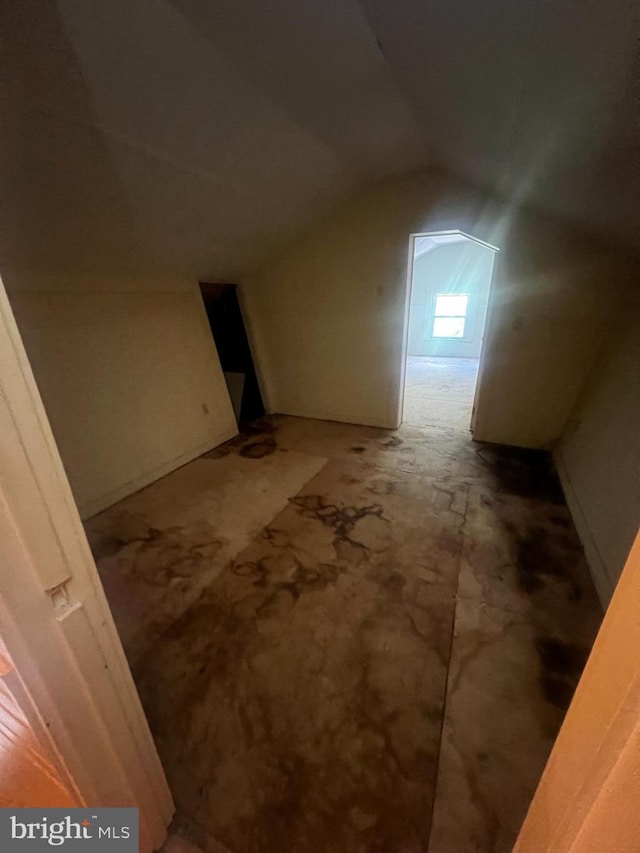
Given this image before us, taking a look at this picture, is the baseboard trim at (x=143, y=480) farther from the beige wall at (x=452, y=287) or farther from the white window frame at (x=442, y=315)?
the white window frame at (x=442, y=315)

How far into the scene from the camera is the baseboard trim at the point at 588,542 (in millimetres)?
1562

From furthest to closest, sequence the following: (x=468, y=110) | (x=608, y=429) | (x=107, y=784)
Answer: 1. (x=608, y=429)
2. (x=468, y=110)
3. (x=107, y=784)

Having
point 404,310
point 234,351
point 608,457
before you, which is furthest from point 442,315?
point 608,457

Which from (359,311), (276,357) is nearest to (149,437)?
(276,357)

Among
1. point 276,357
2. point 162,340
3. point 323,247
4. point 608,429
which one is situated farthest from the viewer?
point 276,357

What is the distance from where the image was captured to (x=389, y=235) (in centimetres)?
297

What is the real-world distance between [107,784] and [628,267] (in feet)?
12.0

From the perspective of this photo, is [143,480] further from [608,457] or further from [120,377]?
[608,457]

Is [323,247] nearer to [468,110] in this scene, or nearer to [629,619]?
[468,110]

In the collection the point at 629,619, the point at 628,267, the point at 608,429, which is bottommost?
the point at 608,429

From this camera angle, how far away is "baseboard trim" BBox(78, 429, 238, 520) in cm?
235

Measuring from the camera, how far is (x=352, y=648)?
1.38 metres

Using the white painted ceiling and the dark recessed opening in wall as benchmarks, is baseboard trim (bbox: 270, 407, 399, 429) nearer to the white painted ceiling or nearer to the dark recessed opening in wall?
the dark recessed opening in wall

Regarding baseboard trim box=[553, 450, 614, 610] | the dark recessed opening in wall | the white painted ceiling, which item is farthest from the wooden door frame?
the dark recessed opening in wall
